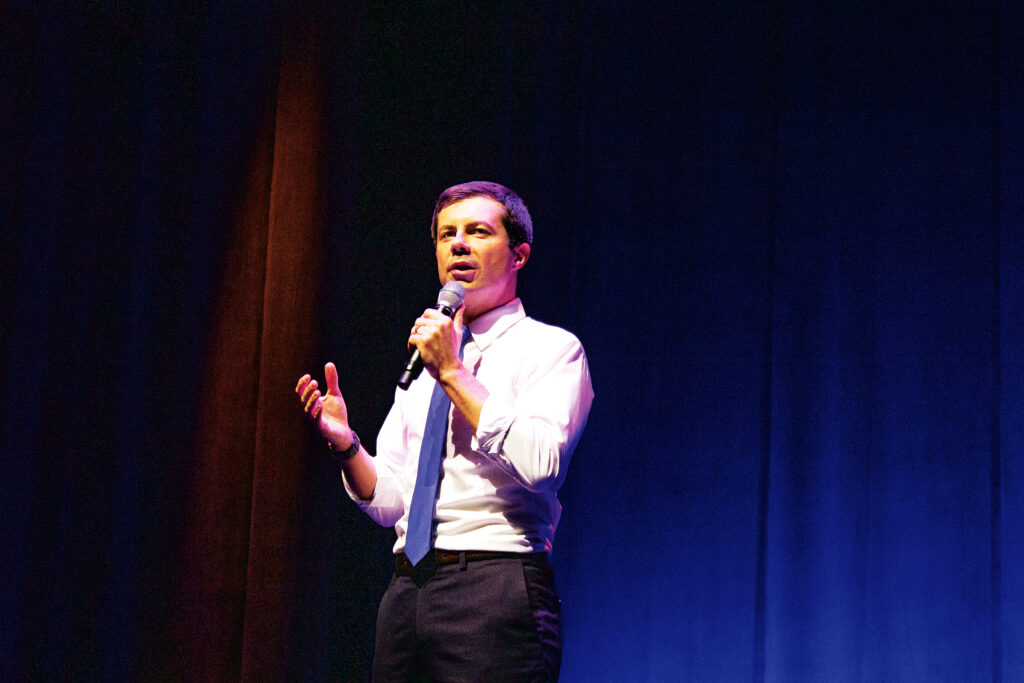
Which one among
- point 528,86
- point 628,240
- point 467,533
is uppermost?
point 528,86

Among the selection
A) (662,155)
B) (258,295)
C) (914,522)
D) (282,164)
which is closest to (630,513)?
(914,522)

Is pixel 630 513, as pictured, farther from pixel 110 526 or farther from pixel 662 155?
pixel 110 526

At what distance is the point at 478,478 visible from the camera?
5.43 feet

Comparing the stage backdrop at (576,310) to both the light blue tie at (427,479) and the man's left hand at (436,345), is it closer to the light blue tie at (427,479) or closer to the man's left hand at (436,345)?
the light blue tie at (427,479)

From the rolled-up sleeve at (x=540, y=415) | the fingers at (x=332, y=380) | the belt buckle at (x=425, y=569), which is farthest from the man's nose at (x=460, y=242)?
the belt buckle at (x=425, y=569)

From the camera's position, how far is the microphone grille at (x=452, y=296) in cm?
173

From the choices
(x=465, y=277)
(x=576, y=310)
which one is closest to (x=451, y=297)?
(x=465, y=277)

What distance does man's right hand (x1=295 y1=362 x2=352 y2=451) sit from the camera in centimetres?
176

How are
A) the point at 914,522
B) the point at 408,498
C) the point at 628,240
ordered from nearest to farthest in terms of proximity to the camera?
the point at 408,498
the point at 914,522
the point at 628,240

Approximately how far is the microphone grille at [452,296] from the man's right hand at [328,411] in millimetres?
249

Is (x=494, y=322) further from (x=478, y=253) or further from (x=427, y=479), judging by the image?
(x=427, y=479)

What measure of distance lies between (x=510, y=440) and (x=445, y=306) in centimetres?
32

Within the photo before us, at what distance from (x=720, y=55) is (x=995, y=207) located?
96 centimetres

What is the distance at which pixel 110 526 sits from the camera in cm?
293
